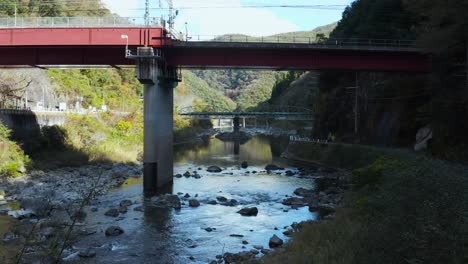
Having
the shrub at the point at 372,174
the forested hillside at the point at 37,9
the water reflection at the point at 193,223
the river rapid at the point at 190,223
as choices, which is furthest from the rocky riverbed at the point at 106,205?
the forested hillside at the point at 37,9

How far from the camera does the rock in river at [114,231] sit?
20.3 m

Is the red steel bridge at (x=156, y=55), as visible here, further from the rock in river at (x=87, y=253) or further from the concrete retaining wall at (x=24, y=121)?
the rock in river at (x=87, y=253)

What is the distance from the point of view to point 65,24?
34500 mm

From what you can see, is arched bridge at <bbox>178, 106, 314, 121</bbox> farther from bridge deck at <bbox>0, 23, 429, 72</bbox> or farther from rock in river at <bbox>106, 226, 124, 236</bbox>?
rock in river at <bbox>106, 226, 124, 236</bbox>

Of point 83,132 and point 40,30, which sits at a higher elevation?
point 40,30

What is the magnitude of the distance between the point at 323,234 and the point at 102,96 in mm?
74436

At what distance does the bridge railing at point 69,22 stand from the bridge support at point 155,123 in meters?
2.80

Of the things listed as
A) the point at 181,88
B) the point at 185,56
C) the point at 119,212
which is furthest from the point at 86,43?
the point at 181,88

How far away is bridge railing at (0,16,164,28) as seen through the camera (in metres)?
34.4

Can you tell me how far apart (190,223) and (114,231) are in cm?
435

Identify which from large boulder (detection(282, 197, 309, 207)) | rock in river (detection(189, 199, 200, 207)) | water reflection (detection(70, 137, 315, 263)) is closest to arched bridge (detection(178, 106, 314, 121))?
water reflection (detection(70, 137, 315, 263))

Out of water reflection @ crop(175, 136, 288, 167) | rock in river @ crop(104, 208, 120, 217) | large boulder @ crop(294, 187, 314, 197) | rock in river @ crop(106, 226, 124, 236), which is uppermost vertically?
rock in river @ crop(106, 226, 124, 236)

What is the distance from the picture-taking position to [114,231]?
2048cm

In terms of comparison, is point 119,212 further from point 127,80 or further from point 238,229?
point 127,80
